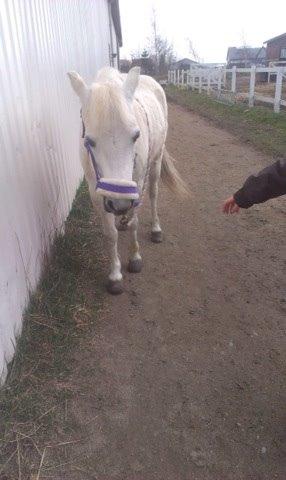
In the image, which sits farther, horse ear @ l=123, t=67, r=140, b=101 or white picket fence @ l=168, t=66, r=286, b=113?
white picket fence @ l=168, t=66, r=286, b=113

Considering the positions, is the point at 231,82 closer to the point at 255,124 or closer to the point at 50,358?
the point at 255,124

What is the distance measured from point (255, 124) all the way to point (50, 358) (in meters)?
8.90

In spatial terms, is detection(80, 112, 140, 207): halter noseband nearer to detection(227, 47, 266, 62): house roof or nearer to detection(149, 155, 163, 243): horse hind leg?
detection(149, 155, 163, 243): horse hind leg

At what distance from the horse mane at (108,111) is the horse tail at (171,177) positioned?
2.10 meters

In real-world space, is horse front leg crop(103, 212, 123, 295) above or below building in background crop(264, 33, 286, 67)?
below

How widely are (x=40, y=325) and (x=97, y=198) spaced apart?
101cm

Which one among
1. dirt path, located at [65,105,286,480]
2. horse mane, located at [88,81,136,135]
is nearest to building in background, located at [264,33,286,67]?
dirt path, located at [65,105,286,480]

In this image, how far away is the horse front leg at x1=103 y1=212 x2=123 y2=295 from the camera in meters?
3.11

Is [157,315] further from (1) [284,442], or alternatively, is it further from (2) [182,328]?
(1) [284,442]

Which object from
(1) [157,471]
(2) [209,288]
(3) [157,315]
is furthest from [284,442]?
(2) [209,288]

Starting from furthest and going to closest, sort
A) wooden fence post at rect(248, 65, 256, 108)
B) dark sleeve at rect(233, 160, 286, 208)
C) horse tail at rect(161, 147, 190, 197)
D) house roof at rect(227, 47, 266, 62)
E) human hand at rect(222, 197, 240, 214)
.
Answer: house roof at rect(227, 47, 266, 62) < wooden fence post at rect(248, 65, 256, 108) < horse tail at rect(161, 147, 190, 197) < human hand at rect(222, 197, 240, 214) < dark sleeve at rect(233, 160, 286, 208)

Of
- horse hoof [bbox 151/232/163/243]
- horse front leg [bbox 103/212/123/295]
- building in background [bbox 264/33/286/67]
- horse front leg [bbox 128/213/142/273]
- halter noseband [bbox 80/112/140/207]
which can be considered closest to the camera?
halter noseband [bbox 80/112/140/207]

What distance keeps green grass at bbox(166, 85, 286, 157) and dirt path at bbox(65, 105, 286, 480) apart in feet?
11.8

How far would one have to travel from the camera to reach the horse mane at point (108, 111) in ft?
7.63
